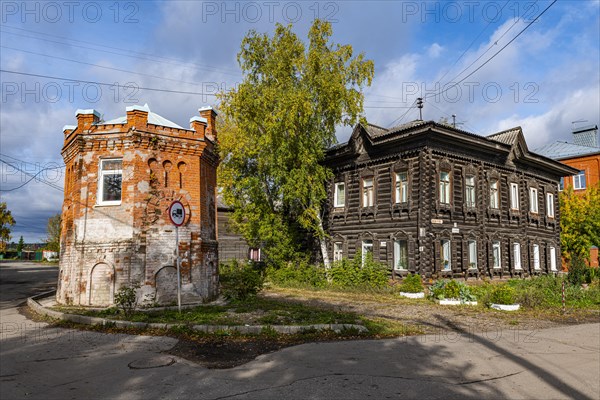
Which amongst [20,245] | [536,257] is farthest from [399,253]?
[20,245]

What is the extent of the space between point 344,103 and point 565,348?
16.5 m

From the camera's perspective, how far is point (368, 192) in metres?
24.8

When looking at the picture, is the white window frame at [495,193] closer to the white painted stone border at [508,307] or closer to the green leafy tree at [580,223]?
the green leafy tree at [580,223]

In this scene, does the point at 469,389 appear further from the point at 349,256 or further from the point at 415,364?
the point at 349,256

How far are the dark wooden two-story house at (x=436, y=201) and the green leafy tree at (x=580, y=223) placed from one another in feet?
20.6

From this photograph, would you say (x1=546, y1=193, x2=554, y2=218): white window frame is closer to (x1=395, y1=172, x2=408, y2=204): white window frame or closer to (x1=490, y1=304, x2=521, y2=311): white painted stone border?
(x1=395, y1=172, x2=408, y2=204): white window frame

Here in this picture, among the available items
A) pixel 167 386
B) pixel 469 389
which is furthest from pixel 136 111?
pixel 469 389

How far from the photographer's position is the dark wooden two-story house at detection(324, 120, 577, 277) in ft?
70.7

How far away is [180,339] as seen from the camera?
9.35 metres

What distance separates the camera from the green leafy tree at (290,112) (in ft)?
73.0

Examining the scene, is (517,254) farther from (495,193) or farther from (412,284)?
(412,284)

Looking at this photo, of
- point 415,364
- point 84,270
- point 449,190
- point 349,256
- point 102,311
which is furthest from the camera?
point 349,256

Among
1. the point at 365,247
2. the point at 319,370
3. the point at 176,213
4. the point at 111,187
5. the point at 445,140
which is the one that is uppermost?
the point at 445,140

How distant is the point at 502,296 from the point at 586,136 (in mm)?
39960
